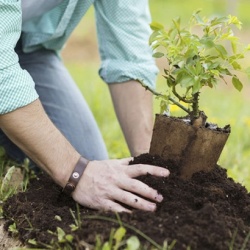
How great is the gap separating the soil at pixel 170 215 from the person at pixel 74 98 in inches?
2.9

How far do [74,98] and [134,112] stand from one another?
59 cm

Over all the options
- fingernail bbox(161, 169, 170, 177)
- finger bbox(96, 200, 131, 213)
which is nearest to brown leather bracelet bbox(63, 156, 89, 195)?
finger bbox(96, 200, 131, 213)

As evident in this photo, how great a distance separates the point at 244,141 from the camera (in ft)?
16.6

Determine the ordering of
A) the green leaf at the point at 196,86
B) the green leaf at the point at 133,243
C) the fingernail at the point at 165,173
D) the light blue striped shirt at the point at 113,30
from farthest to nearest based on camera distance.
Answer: the light blue striped shirt at the point at 113,30 → the fingernail at the point at 165,173 → the green leaf at the point at 196,86 → the green leaf at the point at 133,243

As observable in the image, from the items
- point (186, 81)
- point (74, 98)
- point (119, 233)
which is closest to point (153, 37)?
point (186, 81)

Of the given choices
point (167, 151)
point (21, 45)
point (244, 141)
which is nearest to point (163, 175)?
point (167, 151)

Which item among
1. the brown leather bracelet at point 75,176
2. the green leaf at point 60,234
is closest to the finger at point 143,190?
the brown leather bracelet at point 75,176

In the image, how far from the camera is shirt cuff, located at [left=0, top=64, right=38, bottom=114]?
8.02 ft

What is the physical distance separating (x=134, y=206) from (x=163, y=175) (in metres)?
0.18

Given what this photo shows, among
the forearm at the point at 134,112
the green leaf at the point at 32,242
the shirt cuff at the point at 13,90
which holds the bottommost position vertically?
the green leaf at the point at 32,242

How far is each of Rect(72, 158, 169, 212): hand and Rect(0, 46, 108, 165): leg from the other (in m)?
1.22

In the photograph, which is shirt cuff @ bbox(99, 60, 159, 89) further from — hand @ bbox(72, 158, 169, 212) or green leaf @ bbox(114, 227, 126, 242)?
green leaf @ bbox(114, 227, 126, 242)

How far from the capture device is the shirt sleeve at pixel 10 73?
245 cm

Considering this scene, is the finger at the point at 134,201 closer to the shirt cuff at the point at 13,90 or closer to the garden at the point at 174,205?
the garden at the point at 174,205
